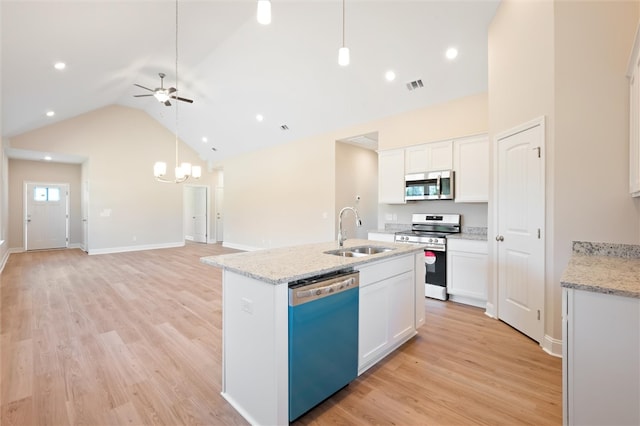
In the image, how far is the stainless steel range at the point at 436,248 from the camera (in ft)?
13.3

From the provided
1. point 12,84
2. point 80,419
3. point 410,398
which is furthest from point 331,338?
point 12,84

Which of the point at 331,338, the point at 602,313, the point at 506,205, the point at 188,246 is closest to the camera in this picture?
the point at 602,313

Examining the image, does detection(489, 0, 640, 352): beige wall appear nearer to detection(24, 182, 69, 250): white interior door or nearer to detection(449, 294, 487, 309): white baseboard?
detection(449, 294, 487, 309): white baseboard

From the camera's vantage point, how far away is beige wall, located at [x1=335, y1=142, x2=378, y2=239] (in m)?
6.26

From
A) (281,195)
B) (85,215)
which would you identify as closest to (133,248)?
(85,215)

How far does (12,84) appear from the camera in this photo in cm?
420

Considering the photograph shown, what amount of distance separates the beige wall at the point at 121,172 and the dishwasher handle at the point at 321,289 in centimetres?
871

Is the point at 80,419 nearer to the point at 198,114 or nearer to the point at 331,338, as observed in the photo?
the point at 331,338

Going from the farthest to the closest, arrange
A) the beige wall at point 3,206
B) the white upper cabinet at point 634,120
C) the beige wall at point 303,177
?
the beige wall at point 3,206, the beige wall at point 303,177, the white upper cabinet at point 634,120

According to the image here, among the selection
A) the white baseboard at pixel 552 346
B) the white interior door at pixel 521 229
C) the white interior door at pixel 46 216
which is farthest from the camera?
the white interior door at pixel 46 216

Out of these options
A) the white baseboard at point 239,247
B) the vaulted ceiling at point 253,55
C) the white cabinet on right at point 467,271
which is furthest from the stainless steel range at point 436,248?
the white baseboard at point 239,247

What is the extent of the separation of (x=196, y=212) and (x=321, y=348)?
10.3 meters

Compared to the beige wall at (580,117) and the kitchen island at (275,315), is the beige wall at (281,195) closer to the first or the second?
the kitchen island at (275,315)

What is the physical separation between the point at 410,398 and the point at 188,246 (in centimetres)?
910
